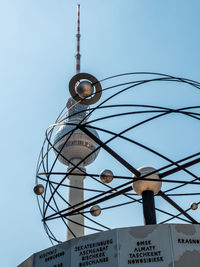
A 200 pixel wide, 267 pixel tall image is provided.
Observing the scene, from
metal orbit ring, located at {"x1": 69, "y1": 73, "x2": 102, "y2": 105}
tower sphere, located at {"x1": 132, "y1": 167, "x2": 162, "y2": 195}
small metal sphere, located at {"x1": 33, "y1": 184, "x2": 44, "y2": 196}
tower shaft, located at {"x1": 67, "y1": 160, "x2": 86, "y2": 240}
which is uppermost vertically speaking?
tower shaft, located at {"x1": 67, "y1": 160, "x2": 86, "y2": 240}

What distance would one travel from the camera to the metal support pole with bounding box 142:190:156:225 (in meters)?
10.5

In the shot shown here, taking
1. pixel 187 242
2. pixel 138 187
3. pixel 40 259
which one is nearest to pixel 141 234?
pixel 187 242

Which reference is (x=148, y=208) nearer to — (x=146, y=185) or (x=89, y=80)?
(x=146, y=185)

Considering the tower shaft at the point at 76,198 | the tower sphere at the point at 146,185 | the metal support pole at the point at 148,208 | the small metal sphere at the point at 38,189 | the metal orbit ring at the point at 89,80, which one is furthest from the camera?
the tower shaft at the point at 76,198

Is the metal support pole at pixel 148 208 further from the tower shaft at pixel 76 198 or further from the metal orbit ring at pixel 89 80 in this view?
the tower shaft at pixel 76 198

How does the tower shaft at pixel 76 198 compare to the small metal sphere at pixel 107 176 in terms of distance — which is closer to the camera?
the small metal sphere at pixel 107 176

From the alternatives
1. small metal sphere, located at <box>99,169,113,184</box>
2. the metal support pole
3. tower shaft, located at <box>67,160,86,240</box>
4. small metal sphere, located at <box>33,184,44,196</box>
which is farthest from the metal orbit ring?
tower shaft, located at <box>67,160,86,240</box>

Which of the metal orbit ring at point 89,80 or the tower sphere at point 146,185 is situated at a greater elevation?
the metal orbit ring at point 89,80

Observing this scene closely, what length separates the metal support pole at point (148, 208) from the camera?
1048 centimetres

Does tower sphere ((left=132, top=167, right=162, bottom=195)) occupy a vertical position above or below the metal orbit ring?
below

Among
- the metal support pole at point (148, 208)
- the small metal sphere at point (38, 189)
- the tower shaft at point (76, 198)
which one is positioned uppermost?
the tower shaft at point (76, 198)

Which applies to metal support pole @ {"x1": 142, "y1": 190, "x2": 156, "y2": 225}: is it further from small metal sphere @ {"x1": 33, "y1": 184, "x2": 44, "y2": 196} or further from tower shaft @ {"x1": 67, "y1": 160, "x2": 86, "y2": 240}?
tower shaft @ {"x1": 67, "y1": 160, "x2": 86, "y2": 240}

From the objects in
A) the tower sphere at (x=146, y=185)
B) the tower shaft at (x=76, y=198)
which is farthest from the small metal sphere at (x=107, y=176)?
the tower shaft at (x=76, y=198)

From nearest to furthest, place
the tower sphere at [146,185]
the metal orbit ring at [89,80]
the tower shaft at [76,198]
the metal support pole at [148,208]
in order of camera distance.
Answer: the metal support pole at [148,208] → the tower sphere at [146,185] → the metal orbit ring at [89,80] → the tower shaft at [76,198]
